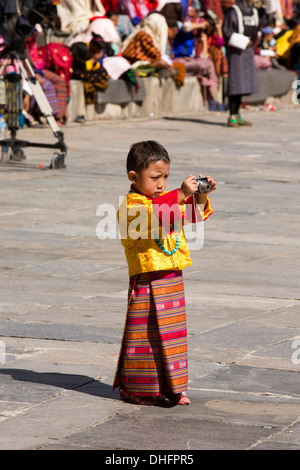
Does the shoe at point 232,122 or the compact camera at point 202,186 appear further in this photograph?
the shoe at point 232,122

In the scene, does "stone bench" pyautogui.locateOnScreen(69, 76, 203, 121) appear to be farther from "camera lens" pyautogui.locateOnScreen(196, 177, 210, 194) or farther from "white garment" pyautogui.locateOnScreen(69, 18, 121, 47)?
"camera lens" pyautogui.locateOnScreen(196, 177, 210, 194)

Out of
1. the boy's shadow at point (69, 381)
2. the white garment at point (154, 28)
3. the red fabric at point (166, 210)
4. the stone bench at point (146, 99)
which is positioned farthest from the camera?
the white garment at point (154, 28)

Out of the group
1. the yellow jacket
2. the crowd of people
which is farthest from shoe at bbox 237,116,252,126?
the yellow jacket

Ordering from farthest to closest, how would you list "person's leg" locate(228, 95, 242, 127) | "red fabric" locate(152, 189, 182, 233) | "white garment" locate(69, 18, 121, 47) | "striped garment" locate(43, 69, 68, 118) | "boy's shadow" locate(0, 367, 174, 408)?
"person's leg" locate(228, 95, 242, 127) < "white garment" locate(69, 18, 121, 47) < "striped garment" locate(43, 69, 68, 118) < "boy's shadow" locate(0, 367, 174, 408) < "red fabric" locate(152, 189, 182, 233)

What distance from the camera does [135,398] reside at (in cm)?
434

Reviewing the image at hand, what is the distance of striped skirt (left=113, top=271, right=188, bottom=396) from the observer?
14.2ft

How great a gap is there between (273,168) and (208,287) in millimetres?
6525

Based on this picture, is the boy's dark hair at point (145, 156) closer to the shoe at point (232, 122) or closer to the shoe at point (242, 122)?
the shoe at point (232, 122)

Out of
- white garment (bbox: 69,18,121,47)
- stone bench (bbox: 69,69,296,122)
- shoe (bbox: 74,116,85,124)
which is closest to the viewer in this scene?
shoe (bbox: 74,116,85,124)

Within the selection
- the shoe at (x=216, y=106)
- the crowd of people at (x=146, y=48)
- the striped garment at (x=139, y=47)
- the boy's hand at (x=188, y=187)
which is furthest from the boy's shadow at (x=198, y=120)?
the boy's hand at (x=188, y=187)

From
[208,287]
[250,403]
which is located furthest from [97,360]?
[208,287]

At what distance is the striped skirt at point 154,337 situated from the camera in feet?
14.2
